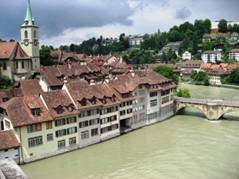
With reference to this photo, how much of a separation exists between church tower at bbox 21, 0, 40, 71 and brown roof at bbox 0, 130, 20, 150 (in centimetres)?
3466

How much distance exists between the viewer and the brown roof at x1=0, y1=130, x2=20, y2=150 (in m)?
38.0

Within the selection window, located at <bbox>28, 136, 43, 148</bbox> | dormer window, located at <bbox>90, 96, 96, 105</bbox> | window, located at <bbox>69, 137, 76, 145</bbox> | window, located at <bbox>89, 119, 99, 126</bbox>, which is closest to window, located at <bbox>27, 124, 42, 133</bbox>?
window, located at <bbox>28, 136, 43, 148</bbox>

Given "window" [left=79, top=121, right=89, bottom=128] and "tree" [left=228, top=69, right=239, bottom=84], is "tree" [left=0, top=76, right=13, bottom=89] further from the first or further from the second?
"tree" [left=228, top=69, right=239, bottom=84]

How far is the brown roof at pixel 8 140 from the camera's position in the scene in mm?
38031

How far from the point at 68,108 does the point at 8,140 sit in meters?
8.06

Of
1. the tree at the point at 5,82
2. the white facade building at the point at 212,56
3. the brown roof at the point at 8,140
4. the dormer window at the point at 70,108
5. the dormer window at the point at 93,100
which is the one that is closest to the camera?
the brown roof at the point at 8,140

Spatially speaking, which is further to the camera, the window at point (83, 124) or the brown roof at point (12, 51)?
the brown roof at point (12, 51)

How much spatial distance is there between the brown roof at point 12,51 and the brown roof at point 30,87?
533 inches

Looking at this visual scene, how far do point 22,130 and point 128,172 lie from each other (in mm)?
11386

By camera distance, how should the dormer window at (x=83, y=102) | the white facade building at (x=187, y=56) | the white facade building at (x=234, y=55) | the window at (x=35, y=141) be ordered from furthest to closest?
the white facade building at (x=187, y=56) < the white facade building at (x=234, y=55) < the dormer window at (x=83, y=102) < the window at (x=35, y=141)

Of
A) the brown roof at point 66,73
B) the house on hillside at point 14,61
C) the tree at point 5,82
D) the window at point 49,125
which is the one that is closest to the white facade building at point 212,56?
the brown roof at point 66,73

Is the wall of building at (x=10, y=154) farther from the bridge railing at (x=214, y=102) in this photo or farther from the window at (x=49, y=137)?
the bridge railing at (x=214, y=102)

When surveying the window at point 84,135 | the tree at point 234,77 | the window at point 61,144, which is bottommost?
the window at point 61,144

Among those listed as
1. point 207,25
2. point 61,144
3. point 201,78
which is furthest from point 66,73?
point 207,25
